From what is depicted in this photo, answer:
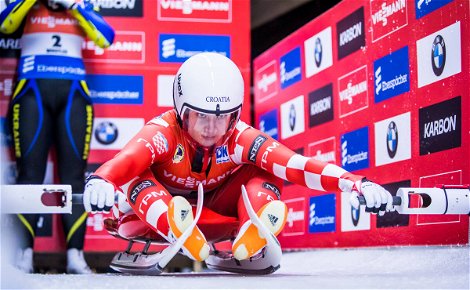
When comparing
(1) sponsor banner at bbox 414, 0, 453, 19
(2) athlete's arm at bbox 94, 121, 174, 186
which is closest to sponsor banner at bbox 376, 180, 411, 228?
(1) sponsor banner at bbox 414, 0, 453, 19

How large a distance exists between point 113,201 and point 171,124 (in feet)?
2.05

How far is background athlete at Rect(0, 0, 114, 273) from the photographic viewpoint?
15.5 feet

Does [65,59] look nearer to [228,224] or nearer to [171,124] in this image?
[171,124]

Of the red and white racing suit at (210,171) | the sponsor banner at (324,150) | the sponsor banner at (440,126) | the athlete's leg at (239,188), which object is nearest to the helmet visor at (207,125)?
the red and white racing suit at (210,171)

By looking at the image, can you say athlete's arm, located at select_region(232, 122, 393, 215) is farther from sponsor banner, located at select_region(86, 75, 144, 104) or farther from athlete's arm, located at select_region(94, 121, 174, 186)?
sponsor banner, located at select_region(86, 75, 144, 104)

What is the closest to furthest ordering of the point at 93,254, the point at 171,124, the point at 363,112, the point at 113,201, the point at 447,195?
the point at 113,201 < the point at 447,195 < the point at 171,124 < the point at 363,112 < the point at 93,254

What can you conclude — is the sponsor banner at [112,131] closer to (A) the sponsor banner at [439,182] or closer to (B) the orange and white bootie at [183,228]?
(A) the sponsor banner at [439,182]

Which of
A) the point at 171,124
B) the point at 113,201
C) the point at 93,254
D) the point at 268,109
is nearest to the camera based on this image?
the point at 113,201

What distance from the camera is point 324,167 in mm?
3213

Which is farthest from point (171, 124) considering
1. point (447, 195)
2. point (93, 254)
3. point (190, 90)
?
point (93, 254)

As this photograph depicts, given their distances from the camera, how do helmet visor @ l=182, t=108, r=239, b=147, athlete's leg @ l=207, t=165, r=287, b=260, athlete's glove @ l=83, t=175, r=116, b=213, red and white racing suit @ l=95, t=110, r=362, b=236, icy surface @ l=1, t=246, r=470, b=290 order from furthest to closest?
helmet visor @ l=182, t=108, r=239, b=147 < red and white racing suit @ l=95, t=110, r=362, b=236 < athlete's leg @ l=207, t=165, r=287, b=260 < athlete's glove @ l=83, t=175, r=116, b=213 < icy surface @ l=1, t=246, r=470, b=290

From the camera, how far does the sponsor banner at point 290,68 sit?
18.9ft

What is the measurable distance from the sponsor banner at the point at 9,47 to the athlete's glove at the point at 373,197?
290 centimetres

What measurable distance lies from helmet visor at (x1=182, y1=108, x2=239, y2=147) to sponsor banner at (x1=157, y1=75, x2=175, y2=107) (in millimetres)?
2078
